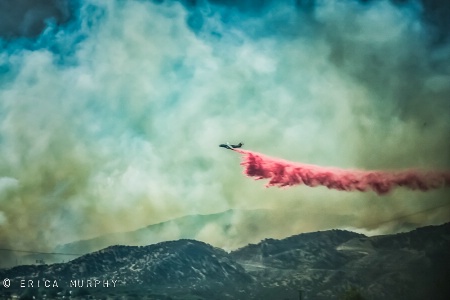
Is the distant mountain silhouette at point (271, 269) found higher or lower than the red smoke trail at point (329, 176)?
lower

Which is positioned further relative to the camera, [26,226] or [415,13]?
[415,13]

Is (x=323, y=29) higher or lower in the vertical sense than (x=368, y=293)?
higher

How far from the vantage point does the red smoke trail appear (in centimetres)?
1630

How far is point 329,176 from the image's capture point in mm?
16422

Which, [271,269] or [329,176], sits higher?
[329,176]

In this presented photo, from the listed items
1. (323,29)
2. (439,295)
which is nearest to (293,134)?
(323,29)

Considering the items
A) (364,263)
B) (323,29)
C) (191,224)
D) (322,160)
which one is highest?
(323,29)

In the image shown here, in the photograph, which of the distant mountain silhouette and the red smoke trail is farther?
the red smoke trail

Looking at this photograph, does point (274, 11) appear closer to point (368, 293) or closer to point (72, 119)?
point (72, 119)

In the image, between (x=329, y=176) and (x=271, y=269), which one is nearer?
(x=271, y=269)

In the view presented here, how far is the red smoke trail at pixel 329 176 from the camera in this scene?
16.3 metres

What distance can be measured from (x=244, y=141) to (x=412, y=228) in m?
4.97

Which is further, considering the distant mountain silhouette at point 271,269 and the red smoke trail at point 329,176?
the red smoke trail at point 329,176

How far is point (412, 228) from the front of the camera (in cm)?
1633
